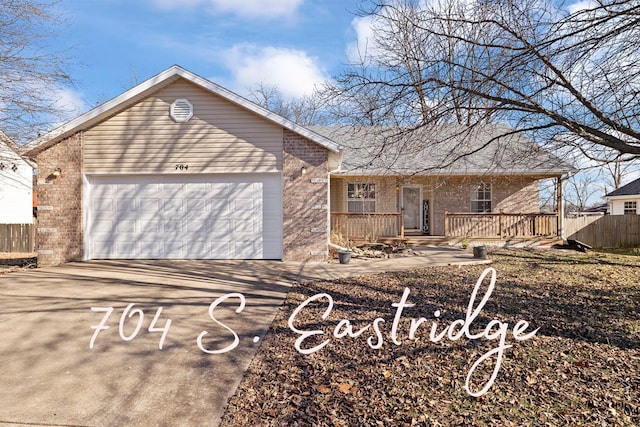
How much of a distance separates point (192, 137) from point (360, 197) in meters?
7.26

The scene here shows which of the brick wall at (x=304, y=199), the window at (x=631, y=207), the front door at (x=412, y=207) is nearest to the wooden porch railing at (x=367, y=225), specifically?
the front door at (x=412, y=207)

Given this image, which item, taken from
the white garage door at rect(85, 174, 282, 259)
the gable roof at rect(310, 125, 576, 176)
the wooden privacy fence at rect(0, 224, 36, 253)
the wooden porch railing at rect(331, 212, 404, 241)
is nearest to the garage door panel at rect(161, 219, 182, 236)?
the white garage door at rect(85, 174, 282, 259)

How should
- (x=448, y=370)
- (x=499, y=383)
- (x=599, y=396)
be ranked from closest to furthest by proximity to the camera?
(x=599, y=396)
(x=499, y=383)
(x=448, y=370)

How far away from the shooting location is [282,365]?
13.0 ft

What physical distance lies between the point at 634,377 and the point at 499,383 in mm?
1238

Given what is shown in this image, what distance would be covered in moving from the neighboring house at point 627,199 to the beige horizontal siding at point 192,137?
24563 mm

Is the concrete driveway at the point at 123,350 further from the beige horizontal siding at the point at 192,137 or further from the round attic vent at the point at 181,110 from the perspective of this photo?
the round attic vent at the point at 181,110

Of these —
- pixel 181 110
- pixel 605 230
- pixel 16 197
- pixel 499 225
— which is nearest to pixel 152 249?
pixel 181 110

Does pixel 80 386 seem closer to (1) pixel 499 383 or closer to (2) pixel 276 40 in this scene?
(1) pixel 499 383

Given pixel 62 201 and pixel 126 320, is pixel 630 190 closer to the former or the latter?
pixel 126 320

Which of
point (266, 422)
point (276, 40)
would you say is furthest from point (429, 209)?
point (266, 422)

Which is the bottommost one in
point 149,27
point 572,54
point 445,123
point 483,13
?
point 445,123

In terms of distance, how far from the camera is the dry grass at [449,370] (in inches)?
118

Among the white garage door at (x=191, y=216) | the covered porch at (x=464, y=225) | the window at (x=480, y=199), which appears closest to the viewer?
the white garage door at (x=191, y=216)
